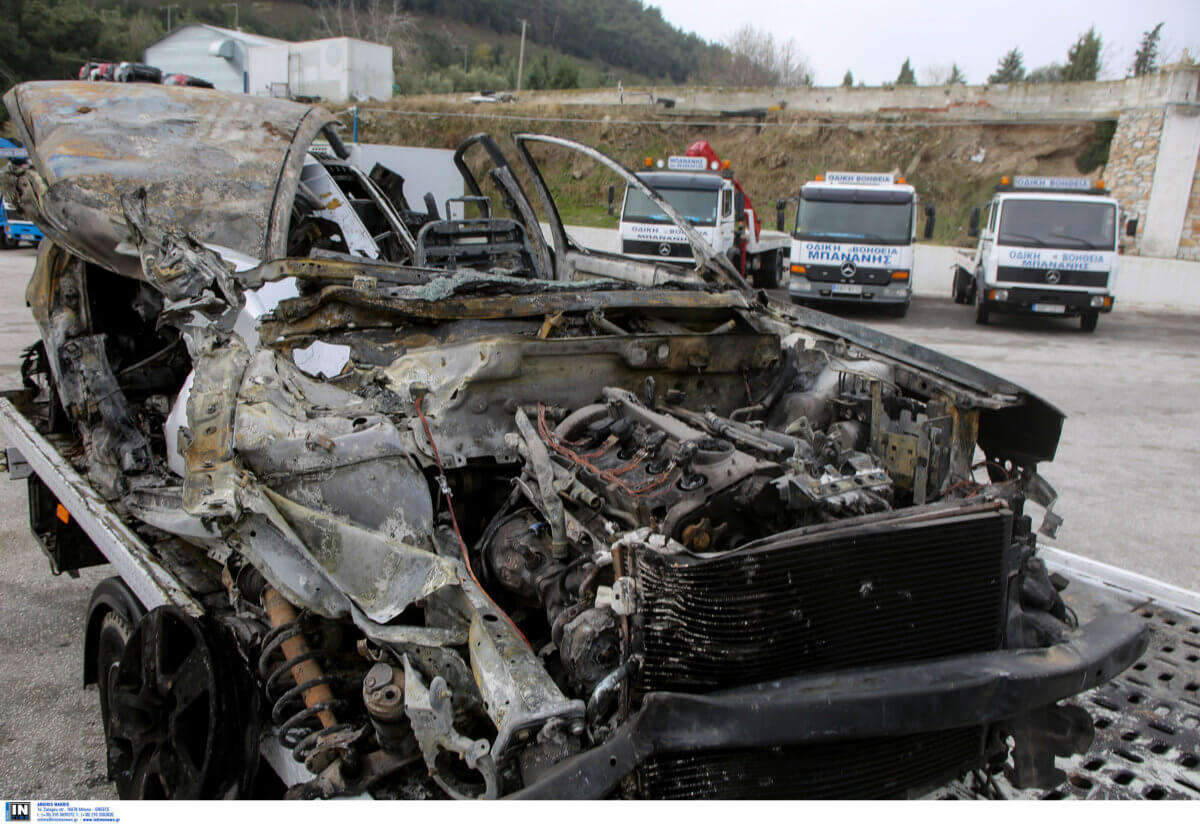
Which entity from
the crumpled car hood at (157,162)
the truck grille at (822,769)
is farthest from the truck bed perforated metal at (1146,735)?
the crumpled car hood at (157,162)

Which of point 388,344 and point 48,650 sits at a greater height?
point 388,344

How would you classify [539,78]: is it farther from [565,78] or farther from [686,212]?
[686,212]

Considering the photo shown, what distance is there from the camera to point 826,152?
2517 centimetres

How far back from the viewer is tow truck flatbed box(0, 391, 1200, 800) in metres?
2.64

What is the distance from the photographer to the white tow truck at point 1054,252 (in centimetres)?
1277

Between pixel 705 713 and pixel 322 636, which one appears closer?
pixel 705 713

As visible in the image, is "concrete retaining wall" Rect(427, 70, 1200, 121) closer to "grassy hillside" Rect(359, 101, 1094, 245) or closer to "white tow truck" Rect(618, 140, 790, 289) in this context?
"grassy hillside" Rect(359, 101, 1094, 245)

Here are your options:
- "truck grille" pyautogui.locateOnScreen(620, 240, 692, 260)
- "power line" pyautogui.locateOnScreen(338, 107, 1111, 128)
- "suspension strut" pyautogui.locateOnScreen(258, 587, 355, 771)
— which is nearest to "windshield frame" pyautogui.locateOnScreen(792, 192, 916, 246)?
"truck grille" pyautogui.locateOnScreen(620, 240, 692, 260)

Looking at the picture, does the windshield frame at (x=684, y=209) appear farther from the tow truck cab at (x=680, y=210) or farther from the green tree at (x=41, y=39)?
the green tree at (x=41, y=39)

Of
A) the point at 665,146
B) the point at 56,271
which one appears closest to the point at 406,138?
the point at 665,146

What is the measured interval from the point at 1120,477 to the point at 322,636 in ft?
18.7

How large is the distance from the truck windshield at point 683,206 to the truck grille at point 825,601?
40.0 ft

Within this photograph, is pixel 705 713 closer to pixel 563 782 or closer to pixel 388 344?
pixel 563 782

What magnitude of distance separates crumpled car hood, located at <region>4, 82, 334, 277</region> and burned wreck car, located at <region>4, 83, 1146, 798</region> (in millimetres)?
24
